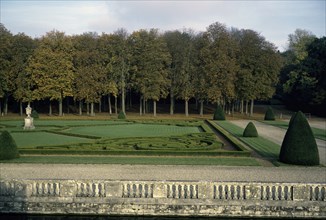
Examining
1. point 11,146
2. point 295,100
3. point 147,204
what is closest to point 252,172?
point 147,204

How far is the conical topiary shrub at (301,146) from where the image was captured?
827 inches

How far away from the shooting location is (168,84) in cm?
6147

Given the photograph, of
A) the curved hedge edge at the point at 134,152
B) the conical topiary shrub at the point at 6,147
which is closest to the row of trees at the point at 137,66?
the curved hedge edge at the point at 134,152

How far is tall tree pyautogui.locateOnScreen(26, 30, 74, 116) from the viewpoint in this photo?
191 ft

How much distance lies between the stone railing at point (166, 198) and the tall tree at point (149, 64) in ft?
151

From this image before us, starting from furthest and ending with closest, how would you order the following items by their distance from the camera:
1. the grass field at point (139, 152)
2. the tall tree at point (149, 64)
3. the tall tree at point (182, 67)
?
the tall tree at point (182, 67)
the tall tree at point (149, 64)
the grass field at point (139, 152)

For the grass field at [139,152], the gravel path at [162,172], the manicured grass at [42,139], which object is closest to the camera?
the gravel path at [162,172]

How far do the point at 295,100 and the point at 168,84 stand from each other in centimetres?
2854

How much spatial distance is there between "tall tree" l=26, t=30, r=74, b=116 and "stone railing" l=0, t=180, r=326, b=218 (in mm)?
45522

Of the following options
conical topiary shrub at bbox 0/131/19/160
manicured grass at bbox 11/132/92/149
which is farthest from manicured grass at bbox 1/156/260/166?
manicured grass at bbox 11/132/92/149

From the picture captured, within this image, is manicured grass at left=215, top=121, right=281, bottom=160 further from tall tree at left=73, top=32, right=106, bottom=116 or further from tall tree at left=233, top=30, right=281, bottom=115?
tall tree at left=73, top=32, right=106, bottom=116

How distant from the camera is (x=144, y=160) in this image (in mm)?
22641

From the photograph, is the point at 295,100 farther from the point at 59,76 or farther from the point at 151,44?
the point at 59,76

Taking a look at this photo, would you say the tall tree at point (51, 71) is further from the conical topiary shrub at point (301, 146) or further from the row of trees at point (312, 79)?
the conical topiary shrub at point (301, 146)
